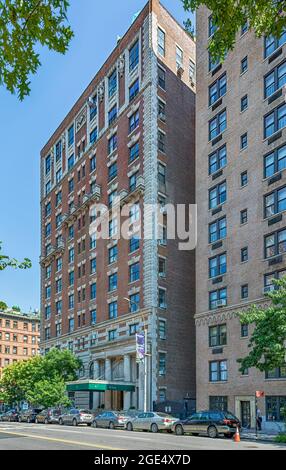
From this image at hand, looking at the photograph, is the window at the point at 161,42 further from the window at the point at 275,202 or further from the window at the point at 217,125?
the window at the point at 275,202

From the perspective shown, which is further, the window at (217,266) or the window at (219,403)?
the window at (217,266)

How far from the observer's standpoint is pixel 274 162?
144 feet

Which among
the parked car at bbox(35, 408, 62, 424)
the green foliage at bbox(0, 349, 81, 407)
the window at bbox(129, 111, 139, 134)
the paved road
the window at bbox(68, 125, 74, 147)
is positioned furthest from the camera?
the window at bbox(68, 125, 74, 147)

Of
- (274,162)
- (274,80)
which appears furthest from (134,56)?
(274,162)

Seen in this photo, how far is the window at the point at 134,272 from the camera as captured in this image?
57156mm

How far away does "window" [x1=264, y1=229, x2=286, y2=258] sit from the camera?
138ft

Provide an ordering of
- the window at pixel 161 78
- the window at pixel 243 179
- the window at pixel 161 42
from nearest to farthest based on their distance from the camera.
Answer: the window at pixel 243 179
the window at pixel 161 78
the window at pixel 161 42

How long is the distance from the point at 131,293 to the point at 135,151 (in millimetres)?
14933

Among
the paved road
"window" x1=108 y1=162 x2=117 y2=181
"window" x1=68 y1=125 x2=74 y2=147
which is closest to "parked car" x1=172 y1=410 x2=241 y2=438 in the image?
the paved road

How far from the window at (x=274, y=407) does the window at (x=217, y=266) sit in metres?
11.6

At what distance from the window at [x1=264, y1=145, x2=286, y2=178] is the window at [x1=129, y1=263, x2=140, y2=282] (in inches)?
705

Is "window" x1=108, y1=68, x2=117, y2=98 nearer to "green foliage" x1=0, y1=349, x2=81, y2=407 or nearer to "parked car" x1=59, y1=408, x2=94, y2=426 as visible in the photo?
"green foliage" x1=0, y1=349, x2=81, y2=407

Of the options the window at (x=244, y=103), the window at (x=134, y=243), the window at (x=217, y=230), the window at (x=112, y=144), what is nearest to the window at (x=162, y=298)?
the window at (x=134, y=243)
